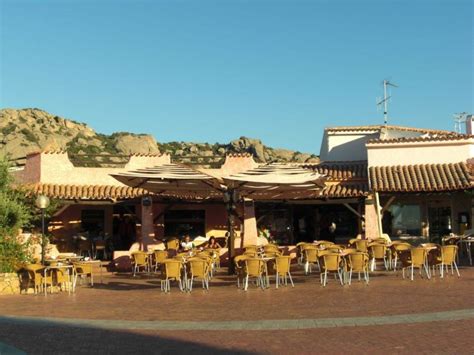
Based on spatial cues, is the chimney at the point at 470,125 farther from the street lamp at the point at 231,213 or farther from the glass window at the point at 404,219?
the street lamp at the point at 231,213

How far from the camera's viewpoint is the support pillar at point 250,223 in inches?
858

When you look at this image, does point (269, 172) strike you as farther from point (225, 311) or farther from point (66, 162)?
point (66, 162)

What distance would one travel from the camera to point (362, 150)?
2842cm

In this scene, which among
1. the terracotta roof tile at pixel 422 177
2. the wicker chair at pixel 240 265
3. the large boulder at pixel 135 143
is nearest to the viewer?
the wicker chair at pixel 240 265

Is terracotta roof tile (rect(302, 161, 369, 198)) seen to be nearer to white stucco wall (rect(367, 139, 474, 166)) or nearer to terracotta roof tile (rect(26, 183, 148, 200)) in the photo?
white stucco wall (rect(367, 139, 474, 166))

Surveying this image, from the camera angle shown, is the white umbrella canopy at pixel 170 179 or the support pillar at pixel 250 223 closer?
the white umbrella canopy at pixel 170 179

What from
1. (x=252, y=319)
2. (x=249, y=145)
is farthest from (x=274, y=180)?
(x=249, y=145)

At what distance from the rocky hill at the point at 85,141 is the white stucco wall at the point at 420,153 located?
1375 inches

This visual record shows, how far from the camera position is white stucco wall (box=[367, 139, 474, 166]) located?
23.1m

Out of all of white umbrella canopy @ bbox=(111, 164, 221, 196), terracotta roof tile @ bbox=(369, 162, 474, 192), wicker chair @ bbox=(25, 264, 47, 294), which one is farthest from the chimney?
wicker chair @ bbox=(25, 264, 47, 294)

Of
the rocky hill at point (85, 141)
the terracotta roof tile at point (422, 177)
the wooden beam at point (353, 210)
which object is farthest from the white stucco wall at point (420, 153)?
the rocky hill at point (85, 141)

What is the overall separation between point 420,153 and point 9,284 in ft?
55.1

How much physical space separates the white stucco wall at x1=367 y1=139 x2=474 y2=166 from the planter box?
49.1 feet

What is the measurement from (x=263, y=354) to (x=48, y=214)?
14994mm
